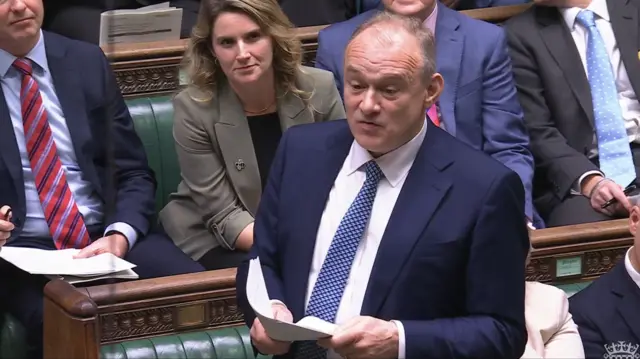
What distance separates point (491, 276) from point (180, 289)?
73 cm

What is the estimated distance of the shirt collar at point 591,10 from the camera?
2.80 meters

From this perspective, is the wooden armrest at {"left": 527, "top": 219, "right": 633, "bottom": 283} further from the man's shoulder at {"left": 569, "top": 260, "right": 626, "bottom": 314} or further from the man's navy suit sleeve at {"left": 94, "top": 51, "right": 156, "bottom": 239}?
the man's navy suit sleeve at {"left": 94, "top": 51, "right": 156, "bottom": 239}

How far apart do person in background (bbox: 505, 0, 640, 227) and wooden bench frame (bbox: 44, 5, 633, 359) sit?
30 centimetres

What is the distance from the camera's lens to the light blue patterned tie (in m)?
2.76

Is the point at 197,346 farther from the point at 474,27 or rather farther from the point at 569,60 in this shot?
the point at 569,60

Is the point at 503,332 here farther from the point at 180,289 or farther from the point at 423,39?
the point at 180,289

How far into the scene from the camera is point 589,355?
83.0 inches

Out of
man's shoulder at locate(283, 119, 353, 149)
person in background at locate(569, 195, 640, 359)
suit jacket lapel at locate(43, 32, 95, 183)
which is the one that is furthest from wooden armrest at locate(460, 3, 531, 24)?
man's shoulder at locate(283, 119, 353, 149)

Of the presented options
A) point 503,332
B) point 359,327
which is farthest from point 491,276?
point 359,327

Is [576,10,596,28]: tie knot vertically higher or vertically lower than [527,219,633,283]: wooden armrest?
higher

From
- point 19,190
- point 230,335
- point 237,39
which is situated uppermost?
point 237,39

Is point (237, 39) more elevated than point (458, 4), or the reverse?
point (237, 39)

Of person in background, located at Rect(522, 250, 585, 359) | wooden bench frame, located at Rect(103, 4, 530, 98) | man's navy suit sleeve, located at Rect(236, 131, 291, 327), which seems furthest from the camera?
wooden bench frame, located at Rect(103, 4, 530, 98)

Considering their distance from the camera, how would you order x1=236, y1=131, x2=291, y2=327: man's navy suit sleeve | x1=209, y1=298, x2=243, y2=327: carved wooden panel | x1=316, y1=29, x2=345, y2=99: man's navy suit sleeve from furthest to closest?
x1=316, y1=29, x2=345, y2=99: man's navy suit sleeve → x1=209, y1=298, x2=243, y2=327: carved wooden panel → x1=236, y1=131, x2=291, y2=327: man's navy suit sleeve
